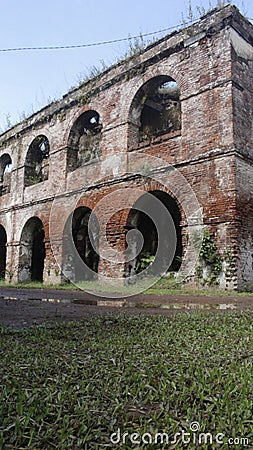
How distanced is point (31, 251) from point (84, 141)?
4.71 m

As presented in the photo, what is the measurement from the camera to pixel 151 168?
33.6 feet

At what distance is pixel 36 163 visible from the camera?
16094mm

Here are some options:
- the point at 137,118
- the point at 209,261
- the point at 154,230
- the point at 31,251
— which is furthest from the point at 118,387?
the point at 31,251

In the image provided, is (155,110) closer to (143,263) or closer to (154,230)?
(154,230)

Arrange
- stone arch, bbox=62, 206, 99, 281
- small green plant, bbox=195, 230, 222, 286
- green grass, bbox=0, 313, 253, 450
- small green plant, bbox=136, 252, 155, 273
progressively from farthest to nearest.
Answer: stone arch, bbox=62, 206, 99, 281 < small green plant, bbox=136, 252, 155, 273 < small green plant, bbox=195, 230, 222, 286 < green grass, bbox=0, 313, 253, 450

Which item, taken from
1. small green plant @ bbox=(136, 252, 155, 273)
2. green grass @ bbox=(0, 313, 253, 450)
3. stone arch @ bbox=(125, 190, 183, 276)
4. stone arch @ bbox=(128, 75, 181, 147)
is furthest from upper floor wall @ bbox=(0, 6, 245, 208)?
green grass @ bbox=(0, 313, 253, 450)

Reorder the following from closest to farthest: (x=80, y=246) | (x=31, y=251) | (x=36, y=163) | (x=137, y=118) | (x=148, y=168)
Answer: (x=148, y=168)
(x=137, y=118)
(x=80, y=246)
(x=31, y=251)
(x=36, y=163)

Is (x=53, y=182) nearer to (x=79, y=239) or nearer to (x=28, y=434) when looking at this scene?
(x=79, y=239)

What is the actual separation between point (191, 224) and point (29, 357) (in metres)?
7.28

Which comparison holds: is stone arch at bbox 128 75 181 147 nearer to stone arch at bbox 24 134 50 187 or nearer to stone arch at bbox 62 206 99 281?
stone arch at bbox 62 206 99 281

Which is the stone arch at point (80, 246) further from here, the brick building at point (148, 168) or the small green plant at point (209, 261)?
the small green plant at point (209, 261)

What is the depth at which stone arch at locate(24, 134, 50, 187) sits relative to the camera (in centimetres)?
1557

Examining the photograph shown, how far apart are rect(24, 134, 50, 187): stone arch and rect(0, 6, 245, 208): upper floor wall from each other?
0.13 feet

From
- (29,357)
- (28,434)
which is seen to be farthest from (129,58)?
(28,434)
